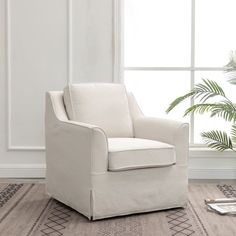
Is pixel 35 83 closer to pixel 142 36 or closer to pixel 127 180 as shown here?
pixel 142 36

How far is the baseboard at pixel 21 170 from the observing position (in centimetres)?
460

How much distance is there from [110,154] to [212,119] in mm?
1777

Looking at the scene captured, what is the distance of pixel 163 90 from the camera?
468 cm

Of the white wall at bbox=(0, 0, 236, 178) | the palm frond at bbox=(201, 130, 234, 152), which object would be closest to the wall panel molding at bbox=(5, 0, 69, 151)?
the white wall at bbox=(0, 0, 236, 178)

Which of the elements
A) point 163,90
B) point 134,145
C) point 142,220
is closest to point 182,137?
point 134,145

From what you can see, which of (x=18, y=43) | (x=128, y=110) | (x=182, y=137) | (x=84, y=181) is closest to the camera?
(x=84, y=181)

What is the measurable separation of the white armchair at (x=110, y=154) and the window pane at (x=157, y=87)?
701 millimetres

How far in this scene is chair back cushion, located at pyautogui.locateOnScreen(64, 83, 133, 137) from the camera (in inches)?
144

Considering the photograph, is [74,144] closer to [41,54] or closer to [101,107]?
[101,107]

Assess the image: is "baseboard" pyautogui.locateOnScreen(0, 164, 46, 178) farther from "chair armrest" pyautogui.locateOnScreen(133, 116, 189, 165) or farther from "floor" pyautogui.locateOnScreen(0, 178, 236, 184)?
"chair armrest" pyautogui.locateOnScreen(133, 116, 189, 165)

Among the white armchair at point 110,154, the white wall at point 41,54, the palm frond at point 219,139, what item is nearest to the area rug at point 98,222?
the white armchair at point 110,154

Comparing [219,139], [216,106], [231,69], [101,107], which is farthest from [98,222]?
[231,69]

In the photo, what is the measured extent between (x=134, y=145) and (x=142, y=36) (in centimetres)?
164

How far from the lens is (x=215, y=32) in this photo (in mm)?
4664
